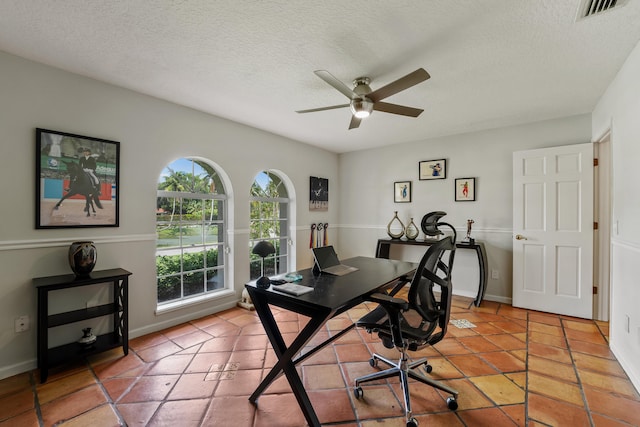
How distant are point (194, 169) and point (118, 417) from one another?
2.45 metres

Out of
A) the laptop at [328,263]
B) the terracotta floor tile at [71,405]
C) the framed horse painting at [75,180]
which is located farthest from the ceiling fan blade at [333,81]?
the terracotta floor tile at [71,405]

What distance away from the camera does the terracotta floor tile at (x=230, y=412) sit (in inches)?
64.9

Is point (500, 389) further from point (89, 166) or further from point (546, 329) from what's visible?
point (89, 166)

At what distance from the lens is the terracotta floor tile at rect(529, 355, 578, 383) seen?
209 cm

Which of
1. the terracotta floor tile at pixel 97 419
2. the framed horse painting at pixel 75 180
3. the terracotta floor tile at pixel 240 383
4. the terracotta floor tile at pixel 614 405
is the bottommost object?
the terracotta floor tile at pixel 97 419

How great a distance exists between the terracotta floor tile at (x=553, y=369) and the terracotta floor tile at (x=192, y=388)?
2460 millimetres

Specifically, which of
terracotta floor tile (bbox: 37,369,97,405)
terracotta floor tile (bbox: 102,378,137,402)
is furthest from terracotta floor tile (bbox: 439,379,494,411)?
terracotta floor tile (bbox: 37,369,97,405)

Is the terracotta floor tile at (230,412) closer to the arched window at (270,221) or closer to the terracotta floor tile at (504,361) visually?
the terracotta floor tile at (504,361)

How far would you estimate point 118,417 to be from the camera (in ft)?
5.55

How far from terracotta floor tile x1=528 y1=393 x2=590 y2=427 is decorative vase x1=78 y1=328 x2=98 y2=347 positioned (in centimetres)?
327

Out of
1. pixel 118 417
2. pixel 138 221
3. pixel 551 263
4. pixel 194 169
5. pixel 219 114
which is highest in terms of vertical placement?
pixel 219 114

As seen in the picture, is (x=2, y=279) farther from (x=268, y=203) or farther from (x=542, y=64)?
(x=542, y=64)

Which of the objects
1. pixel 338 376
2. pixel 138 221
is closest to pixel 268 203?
pixel 138 221

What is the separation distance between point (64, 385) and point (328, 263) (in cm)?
210
